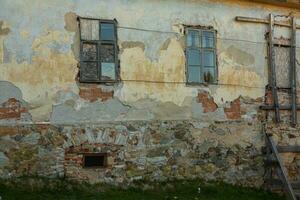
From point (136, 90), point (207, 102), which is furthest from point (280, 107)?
point (136, 90)

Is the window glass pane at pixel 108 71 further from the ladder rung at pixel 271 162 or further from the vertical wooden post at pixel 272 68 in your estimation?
the ladder rung at pixel 271 162

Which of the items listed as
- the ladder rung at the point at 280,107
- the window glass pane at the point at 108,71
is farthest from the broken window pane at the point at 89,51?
the ladder rung at the point at 280,107

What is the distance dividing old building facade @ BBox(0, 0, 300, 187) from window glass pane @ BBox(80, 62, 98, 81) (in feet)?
0.07

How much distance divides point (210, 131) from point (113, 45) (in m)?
2.88

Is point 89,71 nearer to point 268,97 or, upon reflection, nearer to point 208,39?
point 208,39

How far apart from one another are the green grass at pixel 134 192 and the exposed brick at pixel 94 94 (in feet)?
5.67

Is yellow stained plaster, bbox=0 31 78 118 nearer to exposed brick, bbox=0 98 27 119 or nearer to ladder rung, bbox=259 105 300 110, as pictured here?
exposed brick, bbox=0 98 27 119

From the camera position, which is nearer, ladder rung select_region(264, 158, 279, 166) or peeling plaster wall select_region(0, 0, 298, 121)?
peeling plaster wall select_region(0, 0, 298, 121)

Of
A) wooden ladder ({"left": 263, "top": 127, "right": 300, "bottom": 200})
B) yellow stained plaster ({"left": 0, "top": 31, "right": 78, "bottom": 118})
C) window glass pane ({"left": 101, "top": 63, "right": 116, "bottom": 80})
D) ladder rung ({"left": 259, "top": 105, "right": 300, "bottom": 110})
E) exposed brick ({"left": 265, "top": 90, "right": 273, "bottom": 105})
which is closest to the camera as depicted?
yellow stained plaster ({"left": 0, "top": 31, "right": 78, "bottom": 118})

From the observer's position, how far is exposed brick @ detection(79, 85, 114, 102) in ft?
33.4

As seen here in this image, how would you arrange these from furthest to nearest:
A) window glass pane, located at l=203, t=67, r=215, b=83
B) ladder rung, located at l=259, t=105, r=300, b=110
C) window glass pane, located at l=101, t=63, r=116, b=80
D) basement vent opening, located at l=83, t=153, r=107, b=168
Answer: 1. ladder rung, located at l=259, t=105, r=300, b=110
2. window glass pane, located at l=203, t=67, r=215, b=83
3. window glass pane, located at l=101, t=63, r=116, b=80
4. basement vent opening, located at l=83, t=153, r=107, b=168

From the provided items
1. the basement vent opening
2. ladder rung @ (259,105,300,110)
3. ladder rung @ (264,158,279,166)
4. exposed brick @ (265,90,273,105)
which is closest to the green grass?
the basement vent opening

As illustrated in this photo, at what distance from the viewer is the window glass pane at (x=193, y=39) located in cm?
1135

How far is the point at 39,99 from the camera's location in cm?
983
